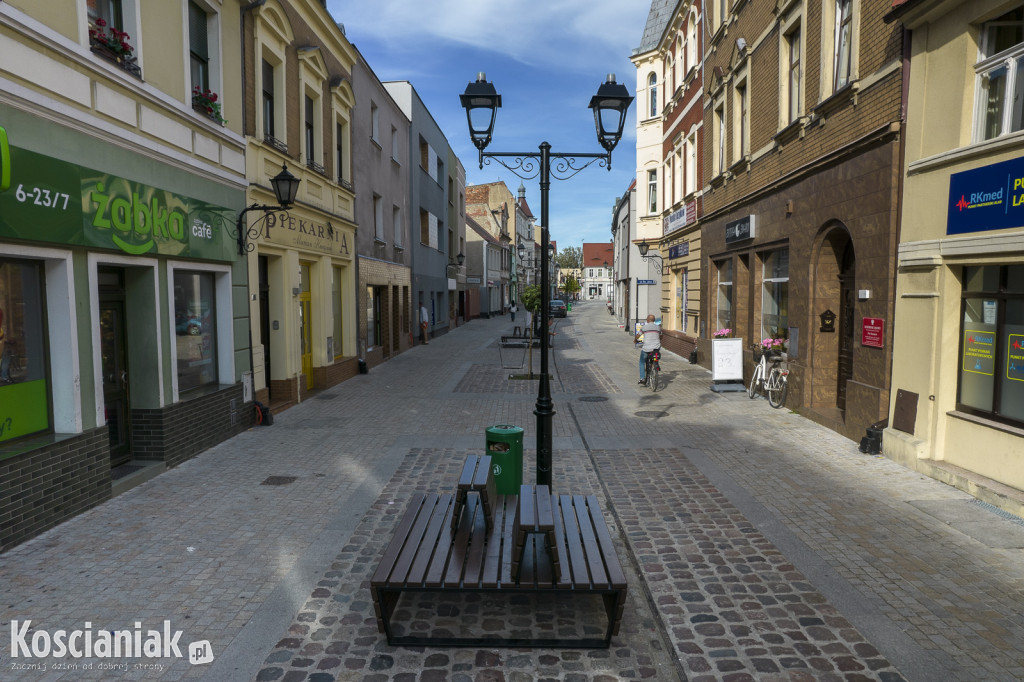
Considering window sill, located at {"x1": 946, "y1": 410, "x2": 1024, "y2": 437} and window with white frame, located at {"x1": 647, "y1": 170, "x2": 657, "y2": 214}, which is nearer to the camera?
window sill, located at {"x1": 946, "y1": 410, "x2": 1024, "y2": 437}

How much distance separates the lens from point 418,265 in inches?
987

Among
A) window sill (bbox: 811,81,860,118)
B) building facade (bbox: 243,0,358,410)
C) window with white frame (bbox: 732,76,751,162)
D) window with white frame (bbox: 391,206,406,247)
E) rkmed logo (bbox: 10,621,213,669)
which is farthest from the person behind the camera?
window with white frame (bbox: 391,206,406,247)

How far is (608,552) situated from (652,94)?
83.0 feet

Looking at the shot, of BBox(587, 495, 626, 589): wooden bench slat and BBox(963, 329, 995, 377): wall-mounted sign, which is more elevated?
BBox(963, 329, 995, 377): wall-mounted sign

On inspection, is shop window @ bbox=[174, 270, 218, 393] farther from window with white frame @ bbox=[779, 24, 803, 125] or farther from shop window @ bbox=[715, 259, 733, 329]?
A: shop window @ bbox=[715, 259, 733, 329]

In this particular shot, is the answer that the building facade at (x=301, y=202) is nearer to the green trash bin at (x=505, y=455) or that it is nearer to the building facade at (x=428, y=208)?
the green trash bin at (x=505, y=455)

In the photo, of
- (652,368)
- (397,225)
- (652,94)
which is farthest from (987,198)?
(652,94)

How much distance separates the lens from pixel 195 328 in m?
8.98

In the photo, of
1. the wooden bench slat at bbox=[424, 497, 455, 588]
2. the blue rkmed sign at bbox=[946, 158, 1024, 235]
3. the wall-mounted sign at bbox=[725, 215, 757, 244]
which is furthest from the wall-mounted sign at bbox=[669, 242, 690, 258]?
the wooden bench slat at bbox=[424, 497, 455, 588]

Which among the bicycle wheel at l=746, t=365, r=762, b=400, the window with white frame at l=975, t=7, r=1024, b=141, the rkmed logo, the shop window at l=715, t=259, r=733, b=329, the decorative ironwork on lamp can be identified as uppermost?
the window with white frame at l=975, t=7, r=1024, b=141

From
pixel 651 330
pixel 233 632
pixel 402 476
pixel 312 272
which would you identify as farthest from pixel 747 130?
pixel 233 632

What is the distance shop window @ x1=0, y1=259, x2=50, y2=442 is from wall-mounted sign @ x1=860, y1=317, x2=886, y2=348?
9.56m

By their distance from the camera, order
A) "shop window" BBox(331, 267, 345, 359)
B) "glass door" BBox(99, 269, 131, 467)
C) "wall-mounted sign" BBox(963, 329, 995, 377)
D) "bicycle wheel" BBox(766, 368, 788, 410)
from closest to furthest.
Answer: "wall-mounted sign" BBox(963, 329, 995, 377) < "glass door" BBox(99, 269, 131, 467) < "bicycle wheel" BBox(766, 368, 788, 410) < "shop window" BBox(331, 267, 345, 359)

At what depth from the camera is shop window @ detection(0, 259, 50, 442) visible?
555 cm
